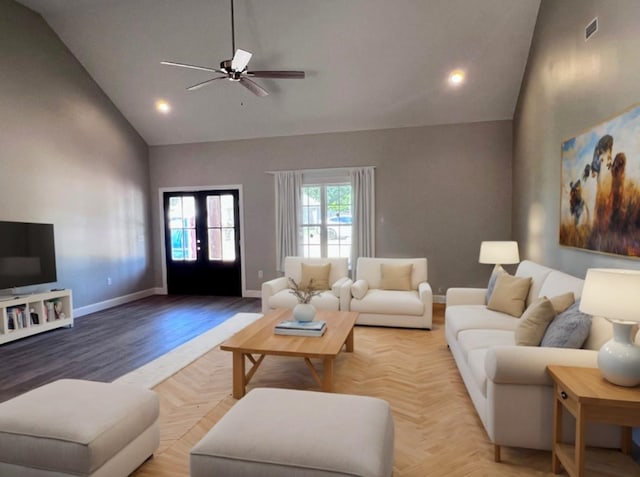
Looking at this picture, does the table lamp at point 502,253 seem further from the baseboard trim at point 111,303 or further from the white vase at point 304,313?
the baseboard trim at point 111,303

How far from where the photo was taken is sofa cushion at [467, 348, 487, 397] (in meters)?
2.27

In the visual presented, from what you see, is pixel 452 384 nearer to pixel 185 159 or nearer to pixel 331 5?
pixel 331 5

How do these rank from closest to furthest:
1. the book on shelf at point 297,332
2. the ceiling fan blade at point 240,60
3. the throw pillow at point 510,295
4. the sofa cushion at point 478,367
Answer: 1. the sofa cushion at point 478,367
2. the book on shelf at point 297,332
3. the throw pillow at point 510,295
4. the ceiling fan blade at point 240,60

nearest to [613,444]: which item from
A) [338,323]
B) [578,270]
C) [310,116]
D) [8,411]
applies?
[578,270]

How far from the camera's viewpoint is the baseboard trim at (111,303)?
5.61m

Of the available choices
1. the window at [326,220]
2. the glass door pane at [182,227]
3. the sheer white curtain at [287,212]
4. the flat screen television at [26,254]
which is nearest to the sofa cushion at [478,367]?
the window at [326,220]

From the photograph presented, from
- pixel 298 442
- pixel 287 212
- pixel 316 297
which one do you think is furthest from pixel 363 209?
pixel 298 442

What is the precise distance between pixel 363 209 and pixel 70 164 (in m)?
4.60

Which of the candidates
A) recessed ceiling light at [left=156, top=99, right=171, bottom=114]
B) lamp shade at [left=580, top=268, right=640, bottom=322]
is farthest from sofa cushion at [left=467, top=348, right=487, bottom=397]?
recessed ceiling light at [left=156, top=99, right=171, bottom=114]

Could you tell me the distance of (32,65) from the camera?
487 centimetres

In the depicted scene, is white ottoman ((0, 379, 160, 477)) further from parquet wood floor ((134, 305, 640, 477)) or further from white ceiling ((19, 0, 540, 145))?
white ceiling ((19, 0, 540, 145))

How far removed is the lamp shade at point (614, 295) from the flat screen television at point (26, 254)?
5.64m

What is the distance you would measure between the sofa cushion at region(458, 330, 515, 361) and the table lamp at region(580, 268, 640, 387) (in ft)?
2.89

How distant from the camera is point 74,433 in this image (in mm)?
1678
